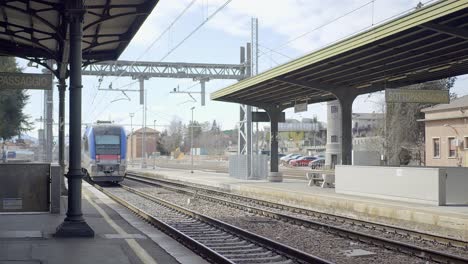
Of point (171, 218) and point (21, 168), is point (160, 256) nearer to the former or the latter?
point (21, 168)

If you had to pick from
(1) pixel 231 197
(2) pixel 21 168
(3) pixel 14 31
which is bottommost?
(1) pixel 231 197

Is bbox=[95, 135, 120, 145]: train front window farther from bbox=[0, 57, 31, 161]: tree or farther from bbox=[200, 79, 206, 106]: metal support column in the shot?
bbox=[200, 79, 206, 106]: metal support column

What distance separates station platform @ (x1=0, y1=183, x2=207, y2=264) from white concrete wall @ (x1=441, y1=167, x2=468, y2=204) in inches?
345

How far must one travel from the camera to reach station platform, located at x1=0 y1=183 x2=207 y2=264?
8312mm

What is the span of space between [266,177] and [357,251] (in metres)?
21.0

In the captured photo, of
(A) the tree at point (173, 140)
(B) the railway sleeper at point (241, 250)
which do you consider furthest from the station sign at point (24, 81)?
(A) the tree at point (173, 140)

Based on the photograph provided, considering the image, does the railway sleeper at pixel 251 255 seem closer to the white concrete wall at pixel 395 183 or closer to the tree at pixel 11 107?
the white concrete wall at pixel 395 183

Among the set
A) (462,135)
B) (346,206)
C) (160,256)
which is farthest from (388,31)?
(462,135)

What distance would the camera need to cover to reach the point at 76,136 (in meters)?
10.1

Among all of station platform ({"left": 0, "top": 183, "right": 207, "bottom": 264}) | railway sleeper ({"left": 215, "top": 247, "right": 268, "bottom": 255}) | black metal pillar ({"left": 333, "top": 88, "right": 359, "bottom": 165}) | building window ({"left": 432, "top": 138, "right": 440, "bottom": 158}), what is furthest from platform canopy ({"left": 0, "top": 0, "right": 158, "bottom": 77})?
building window ({"left": 432, "top": 138, "right": 440, "bottom": 158})

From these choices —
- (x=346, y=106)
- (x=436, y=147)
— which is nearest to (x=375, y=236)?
(x=346, y=106)

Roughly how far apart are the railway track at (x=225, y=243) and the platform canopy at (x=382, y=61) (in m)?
6.40

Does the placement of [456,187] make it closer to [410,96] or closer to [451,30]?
[410,96]

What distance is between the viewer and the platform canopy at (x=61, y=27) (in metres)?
11.2
